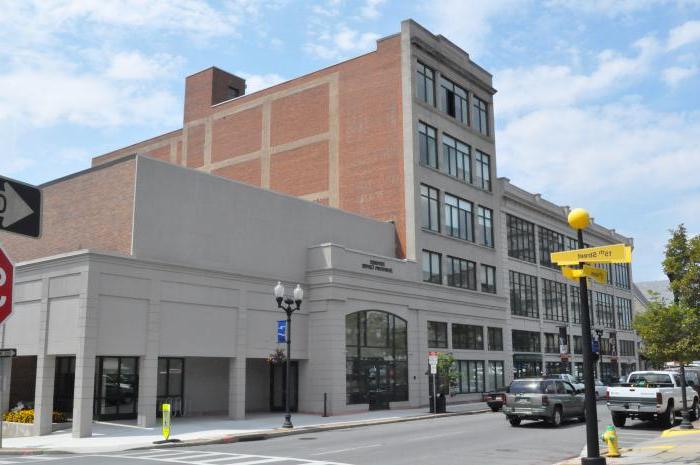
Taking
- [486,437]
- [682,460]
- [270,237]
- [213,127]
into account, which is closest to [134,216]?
[270,237]

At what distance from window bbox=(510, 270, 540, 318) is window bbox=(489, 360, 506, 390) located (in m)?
5.38

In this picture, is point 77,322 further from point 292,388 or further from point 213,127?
point 213,127

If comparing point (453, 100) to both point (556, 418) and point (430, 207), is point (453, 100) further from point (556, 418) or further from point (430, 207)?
point (556, 418)

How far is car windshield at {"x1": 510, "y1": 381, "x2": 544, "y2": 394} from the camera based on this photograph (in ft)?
88.8

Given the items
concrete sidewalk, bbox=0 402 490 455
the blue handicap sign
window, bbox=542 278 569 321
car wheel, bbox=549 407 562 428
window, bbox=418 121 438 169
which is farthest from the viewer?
window, bbox=542 278 569 321

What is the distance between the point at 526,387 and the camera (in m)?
27.3

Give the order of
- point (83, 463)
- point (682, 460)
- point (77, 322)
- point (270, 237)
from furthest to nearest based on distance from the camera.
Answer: point (270, 237) → point (77, 322) → point (83, 463) → point (682, 460)

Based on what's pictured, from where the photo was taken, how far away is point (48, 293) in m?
27.7

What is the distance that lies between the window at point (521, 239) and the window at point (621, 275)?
2516 cm

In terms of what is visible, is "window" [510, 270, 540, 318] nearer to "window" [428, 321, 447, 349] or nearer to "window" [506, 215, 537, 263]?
"window" [506, 215, 537, 263]

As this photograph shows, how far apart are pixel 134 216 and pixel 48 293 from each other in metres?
4.54

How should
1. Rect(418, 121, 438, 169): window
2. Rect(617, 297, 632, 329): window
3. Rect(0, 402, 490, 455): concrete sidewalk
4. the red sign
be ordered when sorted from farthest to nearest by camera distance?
1. Rect(617, 297, 632, 329): window
2. Rect(418, 121, 438, 169): window
3. Rect(0, 402, 490, 455): concrete sidewalk
4. the red sign

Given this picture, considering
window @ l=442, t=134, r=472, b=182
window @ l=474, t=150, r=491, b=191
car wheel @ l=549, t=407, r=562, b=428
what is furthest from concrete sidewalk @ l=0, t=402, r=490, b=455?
window @ l=474, t=150, r=491, b=191

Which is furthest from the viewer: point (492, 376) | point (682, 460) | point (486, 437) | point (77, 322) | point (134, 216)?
point (492, 376)
